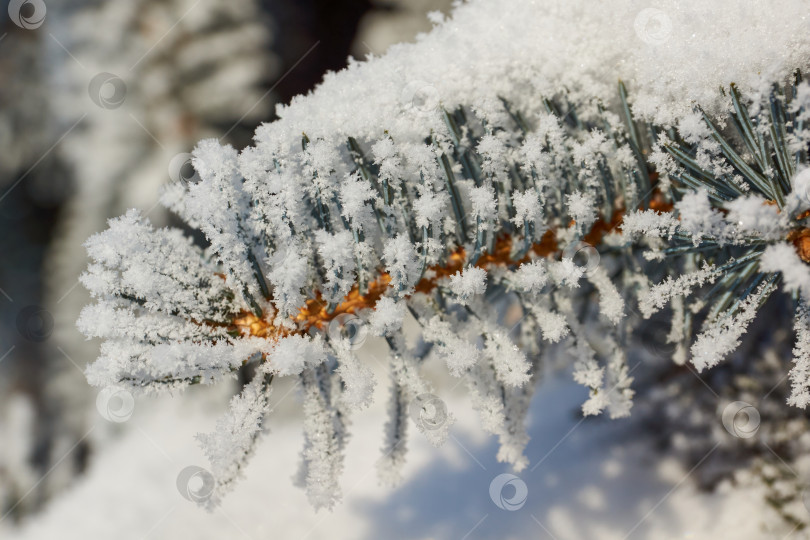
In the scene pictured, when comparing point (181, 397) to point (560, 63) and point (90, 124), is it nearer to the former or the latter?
point (90, 124)

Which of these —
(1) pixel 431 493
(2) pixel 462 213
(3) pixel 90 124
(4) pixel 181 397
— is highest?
(3) pixel 90 124

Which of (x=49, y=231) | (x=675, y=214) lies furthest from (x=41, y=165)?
(x=675, y=214)

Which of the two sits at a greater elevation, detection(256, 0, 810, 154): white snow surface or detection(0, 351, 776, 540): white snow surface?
detection(256, 0, 810, 154): white snow surface

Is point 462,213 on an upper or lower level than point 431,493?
upper

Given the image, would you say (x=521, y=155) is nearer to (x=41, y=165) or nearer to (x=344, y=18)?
(x=344, y=18)

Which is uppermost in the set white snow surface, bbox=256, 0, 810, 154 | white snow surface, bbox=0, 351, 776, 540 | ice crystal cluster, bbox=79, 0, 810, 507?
white snow surface, bbox=256, 0, 810, 154

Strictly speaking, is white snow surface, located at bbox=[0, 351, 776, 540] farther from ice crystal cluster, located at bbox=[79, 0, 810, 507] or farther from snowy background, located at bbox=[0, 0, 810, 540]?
ice crystal cluster, located at bbox=[79, 0, 810, 507]

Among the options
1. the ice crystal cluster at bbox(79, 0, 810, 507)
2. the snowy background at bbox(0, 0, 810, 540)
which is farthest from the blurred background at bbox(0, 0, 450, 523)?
the ice crystal cluster at bbox(79, 0, 810, 507)

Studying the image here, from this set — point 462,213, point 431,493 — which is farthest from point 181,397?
point 462,213

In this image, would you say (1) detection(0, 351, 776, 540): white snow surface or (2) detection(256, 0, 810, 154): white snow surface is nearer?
(2) detection(256, 0, 810, 154): white snow surface
